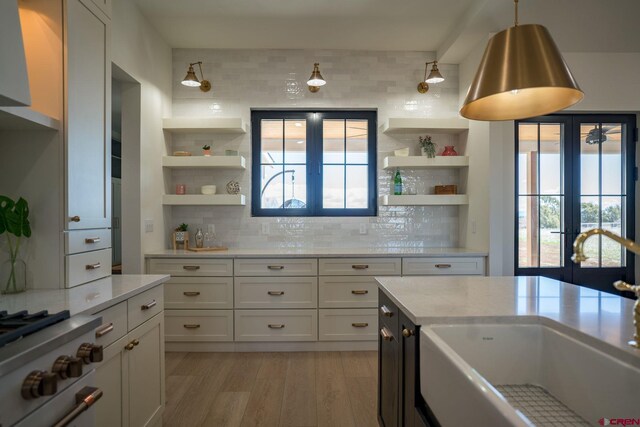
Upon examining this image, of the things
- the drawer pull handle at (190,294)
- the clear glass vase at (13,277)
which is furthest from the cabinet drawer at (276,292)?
the clear glass vase at (13,277)

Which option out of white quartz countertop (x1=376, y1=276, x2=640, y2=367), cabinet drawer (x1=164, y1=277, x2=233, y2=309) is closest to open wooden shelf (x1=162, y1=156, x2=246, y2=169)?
cabinet drawer (x1=164, y1=277, x2=233, y2=309)

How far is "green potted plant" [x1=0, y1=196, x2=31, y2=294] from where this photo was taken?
5.31 feet

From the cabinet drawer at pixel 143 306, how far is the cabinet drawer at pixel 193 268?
1233 mm

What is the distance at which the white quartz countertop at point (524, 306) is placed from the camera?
1.15m

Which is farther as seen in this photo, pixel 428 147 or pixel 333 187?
pixel 333 187

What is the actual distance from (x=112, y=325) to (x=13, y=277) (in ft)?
1.80

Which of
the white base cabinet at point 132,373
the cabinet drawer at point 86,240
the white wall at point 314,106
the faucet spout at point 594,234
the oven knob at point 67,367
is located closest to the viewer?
the faucet spout at point 594,234

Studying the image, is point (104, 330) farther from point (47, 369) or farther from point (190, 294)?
point (190, 294)

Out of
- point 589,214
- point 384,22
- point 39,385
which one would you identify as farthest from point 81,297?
point 589,214

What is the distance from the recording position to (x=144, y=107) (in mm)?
3311

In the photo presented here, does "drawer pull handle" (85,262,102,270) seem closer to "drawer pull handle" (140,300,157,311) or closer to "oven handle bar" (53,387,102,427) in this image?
"drawer pull handle" (140,300,157,311)

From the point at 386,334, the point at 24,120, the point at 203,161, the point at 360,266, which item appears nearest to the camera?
the point at 24,120

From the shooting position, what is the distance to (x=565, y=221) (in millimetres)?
3531

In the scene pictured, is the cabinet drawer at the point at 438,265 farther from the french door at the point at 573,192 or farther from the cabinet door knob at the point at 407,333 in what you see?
the cabinet door knob at the point at 407,333
